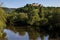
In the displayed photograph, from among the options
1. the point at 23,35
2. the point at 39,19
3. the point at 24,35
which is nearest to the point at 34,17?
the point at 39,19

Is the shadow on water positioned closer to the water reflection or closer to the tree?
the water reflection

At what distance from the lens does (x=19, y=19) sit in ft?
81.9

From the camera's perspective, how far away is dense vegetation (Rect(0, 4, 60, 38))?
18.2 m

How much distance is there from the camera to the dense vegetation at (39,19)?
59.7 feet

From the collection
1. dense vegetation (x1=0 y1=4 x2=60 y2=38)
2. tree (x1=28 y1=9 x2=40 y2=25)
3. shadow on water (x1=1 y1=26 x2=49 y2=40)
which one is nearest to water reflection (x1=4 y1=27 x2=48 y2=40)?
shadow on water (x1=1 y1=26 x2=49 y2=40)

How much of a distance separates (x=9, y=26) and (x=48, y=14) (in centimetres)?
537

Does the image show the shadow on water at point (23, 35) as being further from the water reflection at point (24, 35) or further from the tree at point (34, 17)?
the tree at point (34, 17)

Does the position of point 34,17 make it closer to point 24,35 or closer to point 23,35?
point 23,35

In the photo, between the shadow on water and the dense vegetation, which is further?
the dense vegetation

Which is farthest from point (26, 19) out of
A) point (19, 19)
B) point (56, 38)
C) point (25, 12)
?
point (56, 38)

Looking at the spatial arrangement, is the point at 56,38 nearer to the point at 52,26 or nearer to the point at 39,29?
the point at 52,26

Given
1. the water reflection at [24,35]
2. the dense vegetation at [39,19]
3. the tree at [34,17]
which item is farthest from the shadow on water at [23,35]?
the tree at [34,17]

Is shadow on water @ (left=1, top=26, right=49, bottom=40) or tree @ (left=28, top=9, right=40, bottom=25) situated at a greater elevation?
tree @ (left=28, top=9, right=40, bottom=25)

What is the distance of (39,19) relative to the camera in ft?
72.4
